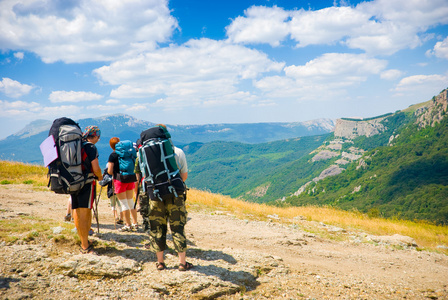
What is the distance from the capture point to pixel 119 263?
501 cm

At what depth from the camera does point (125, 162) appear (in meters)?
7.07

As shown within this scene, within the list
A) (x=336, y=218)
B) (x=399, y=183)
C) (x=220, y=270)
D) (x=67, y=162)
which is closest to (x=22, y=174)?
(x=67, y=162)

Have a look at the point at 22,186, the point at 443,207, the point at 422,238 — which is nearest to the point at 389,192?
the point at 443,207

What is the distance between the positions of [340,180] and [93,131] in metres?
204

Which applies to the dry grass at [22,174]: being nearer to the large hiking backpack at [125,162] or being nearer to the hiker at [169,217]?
the large hiking backpack at [125,162]

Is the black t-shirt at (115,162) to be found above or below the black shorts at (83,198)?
above

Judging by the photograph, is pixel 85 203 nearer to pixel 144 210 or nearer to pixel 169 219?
pixel 144 210

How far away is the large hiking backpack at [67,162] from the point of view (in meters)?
4.97

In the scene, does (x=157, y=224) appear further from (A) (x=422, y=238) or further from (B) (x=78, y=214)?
(A) (x=422, y=238)

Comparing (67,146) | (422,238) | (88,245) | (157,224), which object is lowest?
(422,238)

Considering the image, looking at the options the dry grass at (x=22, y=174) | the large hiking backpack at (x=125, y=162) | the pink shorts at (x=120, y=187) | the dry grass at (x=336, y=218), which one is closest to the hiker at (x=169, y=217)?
the large hiking backpack at (x=125, y=162)

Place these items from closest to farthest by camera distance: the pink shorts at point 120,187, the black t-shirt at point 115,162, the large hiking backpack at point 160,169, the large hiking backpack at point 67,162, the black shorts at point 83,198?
the large hiking backpack at point 160,169, the large hiking backpack at point 67,162, the black shorts at point 83,198, the black t-shirt at point 115,162, the pink shorts at point 120,187

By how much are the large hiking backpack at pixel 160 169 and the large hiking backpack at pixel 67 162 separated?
137 cm

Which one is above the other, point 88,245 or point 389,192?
point 88,245
